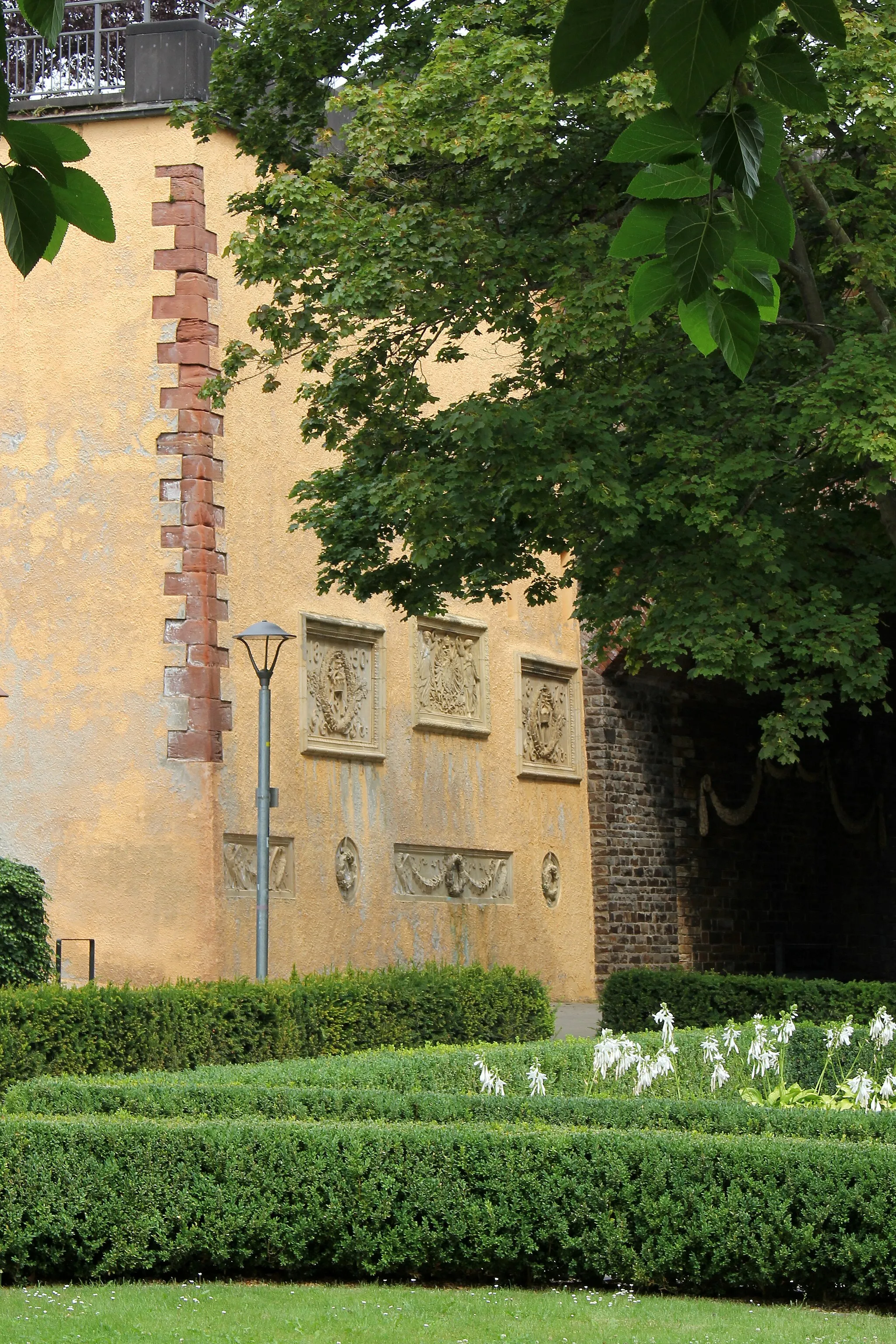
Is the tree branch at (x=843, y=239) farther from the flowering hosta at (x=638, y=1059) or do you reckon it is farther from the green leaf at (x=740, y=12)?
the green leaf at (x=740, y=12)

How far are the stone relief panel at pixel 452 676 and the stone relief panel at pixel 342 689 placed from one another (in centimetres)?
71

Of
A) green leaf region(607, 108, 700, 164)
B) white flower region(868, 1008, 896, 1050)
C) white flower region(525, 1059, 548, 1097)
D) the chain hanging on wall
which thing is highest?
the chain hanging on wall

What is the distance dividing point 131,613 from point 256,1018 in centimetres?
460

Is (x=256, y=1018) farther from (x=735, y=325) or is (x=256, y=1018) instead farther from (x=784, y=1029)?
(x=735, y=325)

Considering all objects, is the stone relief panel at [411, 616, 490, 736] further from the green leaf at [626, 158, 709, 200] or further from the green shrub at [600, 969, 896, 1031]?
the green leaf at [626, 158, 709, 200]

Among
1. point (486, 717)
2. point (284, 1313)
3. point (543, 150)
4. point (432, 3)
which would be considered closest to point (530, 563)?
point (543, 150)

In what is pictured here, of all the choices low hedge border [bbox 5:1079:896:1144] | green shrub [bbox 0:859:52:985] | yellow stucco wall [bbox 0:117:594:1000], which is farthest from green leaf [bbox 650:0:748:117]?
yellow stucco wall [bbox 0:117:594:1000]

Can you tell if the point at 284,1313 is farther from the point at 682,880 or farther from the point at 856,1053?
the point at 682,880

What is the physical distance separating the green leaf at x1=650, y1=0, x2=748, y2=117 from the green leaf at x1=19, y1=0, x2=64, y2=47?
0.69 meters

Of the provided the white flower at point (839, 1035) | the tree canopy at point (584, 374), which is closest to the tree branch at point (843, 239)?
the tree canopy at point (584, 374)

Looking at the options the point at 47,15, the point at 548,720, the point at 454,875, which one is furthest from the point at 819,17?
the point at 548,720

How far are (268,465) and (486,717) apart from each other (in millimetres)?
4537

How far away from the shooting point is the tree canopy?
39.0 ft

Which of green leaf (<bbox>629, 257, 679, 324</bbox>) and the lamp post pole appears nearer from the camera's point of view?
green leaf (<bbox>629, 257, 679, 324</bbox>)
